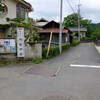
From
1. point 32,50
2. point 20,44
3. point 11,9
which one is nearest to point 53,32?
point 11,9

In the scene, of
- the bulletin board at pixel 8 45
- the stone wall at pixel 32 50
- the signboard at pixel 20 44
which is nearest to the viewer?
the signboard at pixel 20 44

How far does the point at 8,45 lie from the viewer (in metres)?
8.48

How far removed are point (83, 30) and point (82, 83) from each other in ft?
169

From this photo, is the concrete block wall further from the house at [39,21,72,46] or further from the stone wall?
the house at [39,21,72,46]

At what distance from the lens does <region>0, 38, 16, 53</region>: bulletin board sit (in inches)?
334

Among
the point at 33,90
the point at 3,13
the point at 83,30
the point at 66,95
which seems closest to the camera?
the point at 66,95

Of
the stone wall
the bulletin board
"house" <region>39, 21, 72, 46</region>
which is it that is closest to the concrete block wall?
the stone wall

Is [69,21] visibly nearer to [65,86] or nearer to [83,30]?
[83,30]

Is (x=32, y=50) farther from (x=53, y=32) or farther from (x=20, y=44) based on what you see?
(x=53, y=32)

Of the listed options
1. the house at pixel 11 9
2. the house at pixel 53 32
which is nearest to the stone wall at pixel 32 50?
the house at pixel 11 9

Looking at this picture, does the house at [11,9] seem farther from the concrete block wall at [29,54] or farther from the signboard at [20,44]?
the concrete block wall at [29,54]

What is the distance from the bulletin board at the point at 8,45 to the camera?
27.8 feet

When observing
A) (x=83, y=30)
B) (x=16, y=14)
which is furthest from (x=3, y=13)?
(x=83, y=30)

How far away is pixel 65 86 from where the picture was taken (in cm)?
450
